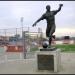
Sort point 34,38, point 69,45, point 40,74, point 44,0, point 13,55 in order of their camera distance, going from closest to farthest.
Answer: point 40,74
point 44,0
point 13,55
point 34,38
point 69,45

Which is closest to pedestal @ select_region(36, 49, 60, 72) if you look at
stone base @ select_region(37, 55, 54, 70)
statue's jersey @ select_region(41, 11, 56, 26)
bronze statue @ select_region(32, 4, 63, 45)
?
stone base @ select_region(37, 55, 54, 70)

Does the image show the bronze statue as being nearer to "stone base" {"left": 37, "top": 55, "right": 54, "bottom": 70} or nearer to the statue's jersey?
the statue's jersey

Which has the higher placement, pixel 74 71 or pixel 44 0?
pixel 44 0

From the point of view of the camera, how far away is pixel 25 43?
856 inches

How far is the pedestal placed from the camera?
1352cm

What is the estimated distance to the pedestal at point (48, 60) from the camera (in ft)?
44.3

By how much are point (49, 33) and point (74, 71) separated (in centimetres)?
218

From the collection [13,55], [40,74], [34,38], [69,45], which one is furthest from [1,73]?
[69,45]

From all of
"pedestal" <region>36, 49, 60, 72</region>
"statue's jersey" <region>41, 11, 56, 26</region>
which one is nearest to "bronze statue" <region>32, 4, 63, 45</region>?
"statue's jersey" <region>41, 11, 56, 26</region>

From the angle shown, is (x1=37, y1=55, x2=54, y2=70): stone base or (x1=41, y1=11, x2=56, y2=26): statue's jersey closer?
(x1=37, y1=55, x2=54, y2=70): stone base

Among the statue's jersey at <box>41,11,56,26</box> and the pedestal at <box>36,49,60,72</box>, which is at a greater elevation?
the statue's jersey at <box>41,11,56,26</box>

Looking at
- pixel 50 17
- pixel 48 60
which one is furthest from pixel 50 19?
pixel 48 60

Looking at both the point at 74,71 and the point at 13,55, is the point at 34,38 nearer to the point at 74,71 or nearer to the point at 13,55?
the point at 13,55

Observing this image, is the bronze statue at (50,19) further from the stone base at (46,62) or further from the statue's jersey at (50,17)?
the stone base at (46,62)
